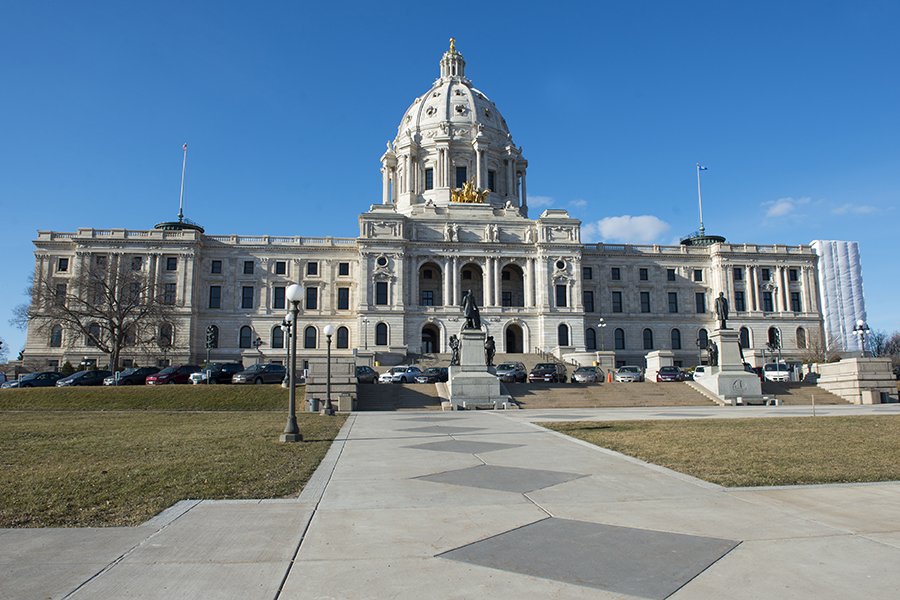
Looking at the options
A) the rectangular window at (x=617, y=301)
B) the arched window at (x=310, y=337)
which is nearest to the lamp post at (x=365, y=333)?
the arched window at (x=310, y=337)

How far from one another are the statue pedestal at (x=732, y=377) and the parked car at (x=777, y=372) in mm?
14419

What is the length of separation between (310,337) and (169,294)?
1671 cm

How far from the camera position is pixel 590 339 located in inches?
3300

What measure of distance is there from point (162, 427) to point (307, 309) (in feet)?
199

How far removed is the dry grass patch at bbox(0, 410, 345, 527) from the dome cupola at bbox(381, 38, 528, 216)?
73.2m

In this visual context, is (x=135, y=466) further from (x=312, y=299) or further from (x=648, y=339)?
(x=648, y=339)

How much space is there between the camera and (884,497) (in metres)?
8.56

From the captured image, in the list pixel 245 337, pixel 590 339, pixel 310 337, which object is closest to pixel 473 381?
pixel 310 337

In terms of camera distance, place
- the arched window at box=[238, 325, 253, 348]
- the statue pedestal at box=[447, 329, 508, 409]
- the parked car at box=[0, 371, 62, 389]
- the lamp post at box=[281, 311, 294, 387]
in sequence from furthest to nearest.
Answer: the arched window at box=[238, 325, 253, 348]
the parked car at box=[0, 371, 62, 389]
the statue pedestal at box=[447, 329, 508, 409]
the lamp post at box=[281, 311, 294, 387]

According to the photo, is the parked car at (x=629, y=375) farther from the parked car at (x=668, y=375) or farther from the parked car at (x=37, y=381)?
the parked car at (x=37, y=381)

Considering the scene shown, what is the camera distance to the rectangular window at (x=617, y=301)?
282ft

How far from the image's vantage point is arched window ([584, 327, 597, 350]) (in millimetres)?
83562

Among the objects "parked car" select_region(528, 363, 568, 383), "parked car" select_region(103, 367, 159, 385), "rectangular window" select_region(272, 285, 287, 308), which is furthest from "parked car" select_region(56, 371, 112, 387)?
"rectangular window" select_region(272, 285, 287, 308)

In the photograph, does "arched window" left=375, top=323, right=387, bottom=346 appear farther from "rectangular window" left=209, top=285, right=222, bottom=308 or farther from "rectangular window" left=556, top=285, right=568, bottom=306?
"rectangular window" left=556, top=285, right=568, bottom=306
